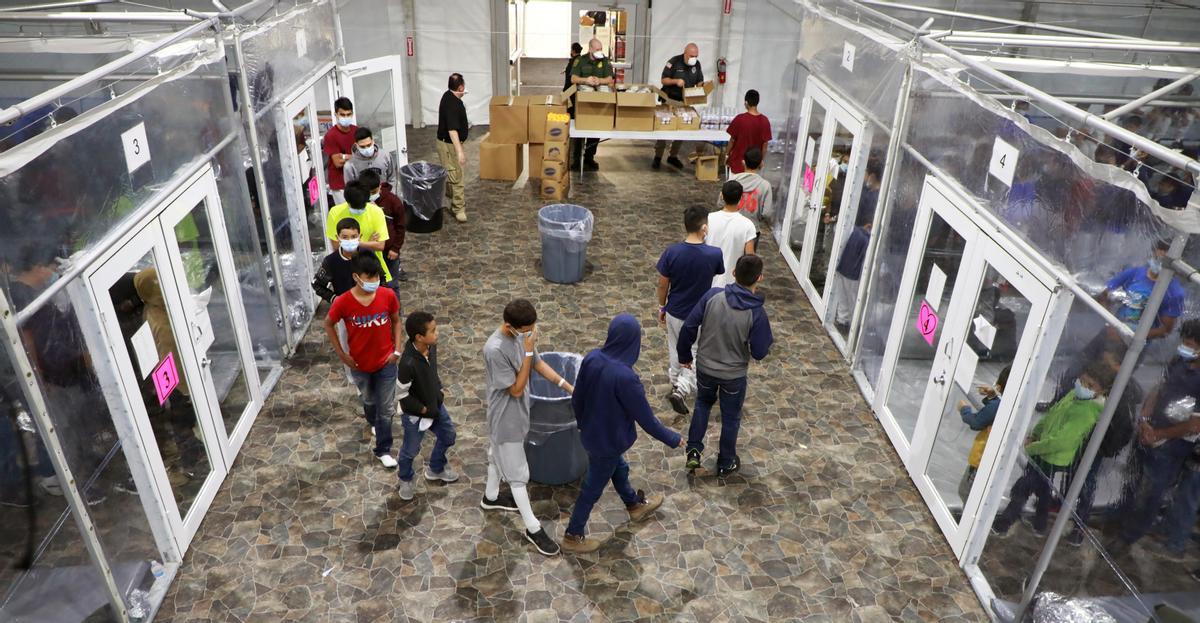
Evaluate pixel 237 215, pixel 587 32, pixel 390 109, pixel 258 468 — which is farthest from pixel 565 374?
pixel 587 32

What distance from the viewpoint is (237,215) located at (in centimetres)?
559

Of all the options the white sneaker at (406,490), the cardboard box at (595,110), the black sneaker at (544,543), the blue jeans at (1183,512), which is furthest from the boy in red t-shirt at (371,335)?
the cardboard box at (595,110)

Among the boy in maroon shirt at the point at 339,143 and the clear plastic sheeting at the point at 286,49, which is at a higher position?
the clear plastic sheeting at the point at 286,49

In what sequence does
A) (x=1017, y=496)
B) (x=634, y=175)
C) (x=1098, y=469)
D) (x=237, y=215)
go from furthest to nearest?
(x=634, y=175)
(x=237, y=215)
(x=1017, y=496)
(x=1098, y=469)

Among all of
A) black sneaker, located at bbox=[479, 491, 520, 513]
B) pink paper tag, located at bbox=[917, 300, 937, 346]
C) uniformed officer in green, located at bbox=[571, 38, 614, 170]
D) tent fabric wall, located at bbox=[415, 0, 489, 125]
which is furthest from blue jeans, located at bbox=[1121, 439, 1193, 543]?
tent fabric wall, located at bbox=[415, 0, 489, 125]

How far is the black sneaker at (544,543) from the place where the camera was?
4.58 m

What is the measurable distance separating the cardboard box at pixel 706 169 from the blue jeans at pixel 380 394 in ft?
21.6

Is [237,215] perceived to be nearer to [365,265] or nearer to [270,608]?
[365,265]

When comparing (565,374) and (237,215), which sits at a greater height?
(237,215)

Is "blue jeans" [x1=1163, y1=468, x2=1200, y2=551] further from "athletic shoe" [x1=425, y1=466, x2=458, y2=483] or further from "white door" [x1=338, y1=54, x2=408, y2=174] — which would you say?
"white door" [x1=338, y1=54, x2=408, y2=174]

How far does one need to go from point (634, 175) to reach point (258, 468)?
22.6 ft

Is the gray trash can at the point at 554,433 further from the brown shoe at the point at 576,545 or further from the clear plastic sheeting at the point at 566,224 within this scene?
the clear plastic sheeting at the point at 566,224

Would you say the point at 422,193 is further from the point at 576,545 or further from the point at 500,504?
the point at 576,545

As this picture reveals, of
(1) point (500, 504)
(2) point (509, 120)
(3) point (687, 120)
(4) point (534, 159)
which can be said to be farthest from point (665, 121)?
(1) point (500, 504)
